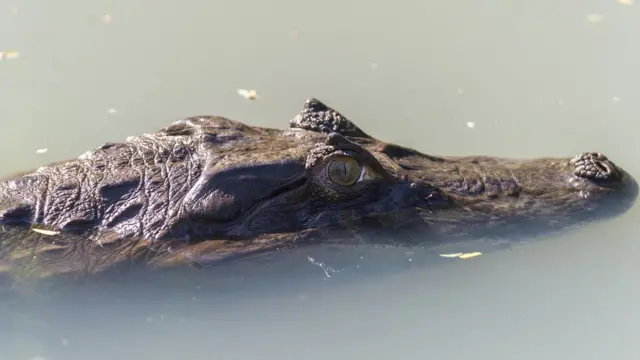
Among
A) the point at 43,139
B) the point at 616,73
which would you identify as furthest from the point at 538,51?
the point at 43,139

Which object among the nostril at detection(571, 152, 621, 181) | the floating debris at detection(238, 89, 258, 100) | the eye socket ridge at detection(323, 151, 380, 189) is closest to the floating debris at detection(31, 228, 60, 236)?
the eye socket ridge at detection(323, 151, 380, 189)

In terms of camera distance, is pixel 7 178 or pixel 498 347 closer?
pixel 498 347

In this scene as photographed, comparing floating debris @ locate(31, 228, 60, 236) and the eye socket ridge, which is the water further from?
the eye socket ridge

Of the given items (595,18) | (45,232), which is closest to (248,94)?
(45,232)

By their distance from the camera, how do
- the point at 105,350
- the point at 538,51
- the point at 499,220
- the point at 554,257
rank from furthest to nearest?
the point at 538,51 → the point at 554,257 → the point at 499,220 → the point at 105,350

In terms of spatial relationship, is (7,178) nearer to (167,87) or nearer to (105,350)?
(105,350)

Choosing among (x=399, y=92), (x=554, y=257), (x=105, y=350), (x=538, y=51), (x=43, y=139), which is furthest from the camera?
(x=538, y=51)
